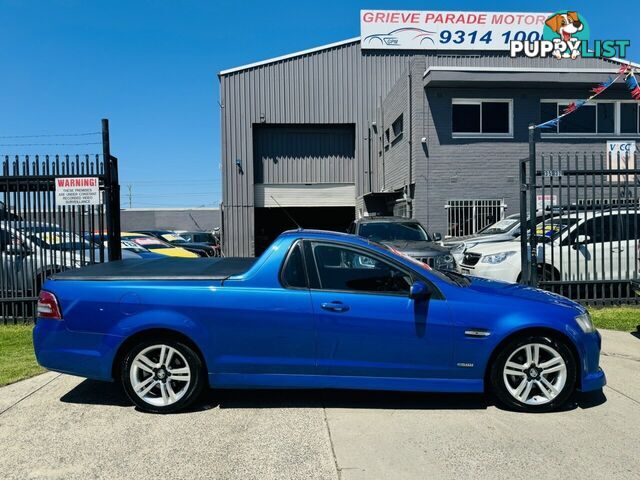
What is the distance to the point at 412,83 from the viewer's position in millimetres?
16953

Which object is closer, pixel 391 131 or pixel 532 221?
pixel 532 221

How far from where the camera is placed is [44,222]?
8297mm

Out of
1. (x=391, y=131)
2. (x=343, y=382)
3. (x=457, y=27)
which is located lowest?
(x=343, y=382)

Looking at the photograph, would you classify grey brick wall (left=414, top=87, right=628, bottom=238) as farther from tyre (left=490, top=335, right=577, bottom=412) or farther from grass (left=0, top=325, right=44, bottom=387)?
tyre (left=490, top=335, right=577, bottom=412)

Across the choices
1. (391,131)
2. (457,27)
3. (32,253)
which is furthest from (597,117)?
(32,253)

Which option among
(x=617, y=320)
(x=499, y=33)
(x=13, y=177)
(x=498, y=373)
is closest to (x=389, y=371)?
(x=498, y=373)

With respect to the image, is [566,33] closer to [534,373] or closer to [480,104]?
[480,104]

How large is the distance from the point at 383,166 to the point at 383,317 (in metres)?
19.2

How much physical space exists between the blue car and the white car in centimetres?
446

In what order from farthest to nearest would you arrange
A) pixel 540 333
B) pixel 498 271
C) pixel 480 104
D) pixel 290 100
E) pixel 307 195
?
pixel 307 195, pixel 290 100, pixel 480 104, pixel 498 271, pixel 540 333

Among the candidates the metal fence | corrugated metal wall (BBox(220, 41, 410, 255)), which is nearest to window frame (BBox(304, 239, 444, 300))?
the metal fence

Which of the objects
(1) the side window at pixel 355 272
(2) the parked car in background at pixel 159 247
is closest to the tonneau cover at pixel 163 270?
(1) the side window at pixel 355 272

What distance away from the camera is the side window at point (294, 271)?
4512mm

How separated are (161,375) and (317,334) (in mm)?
1397
